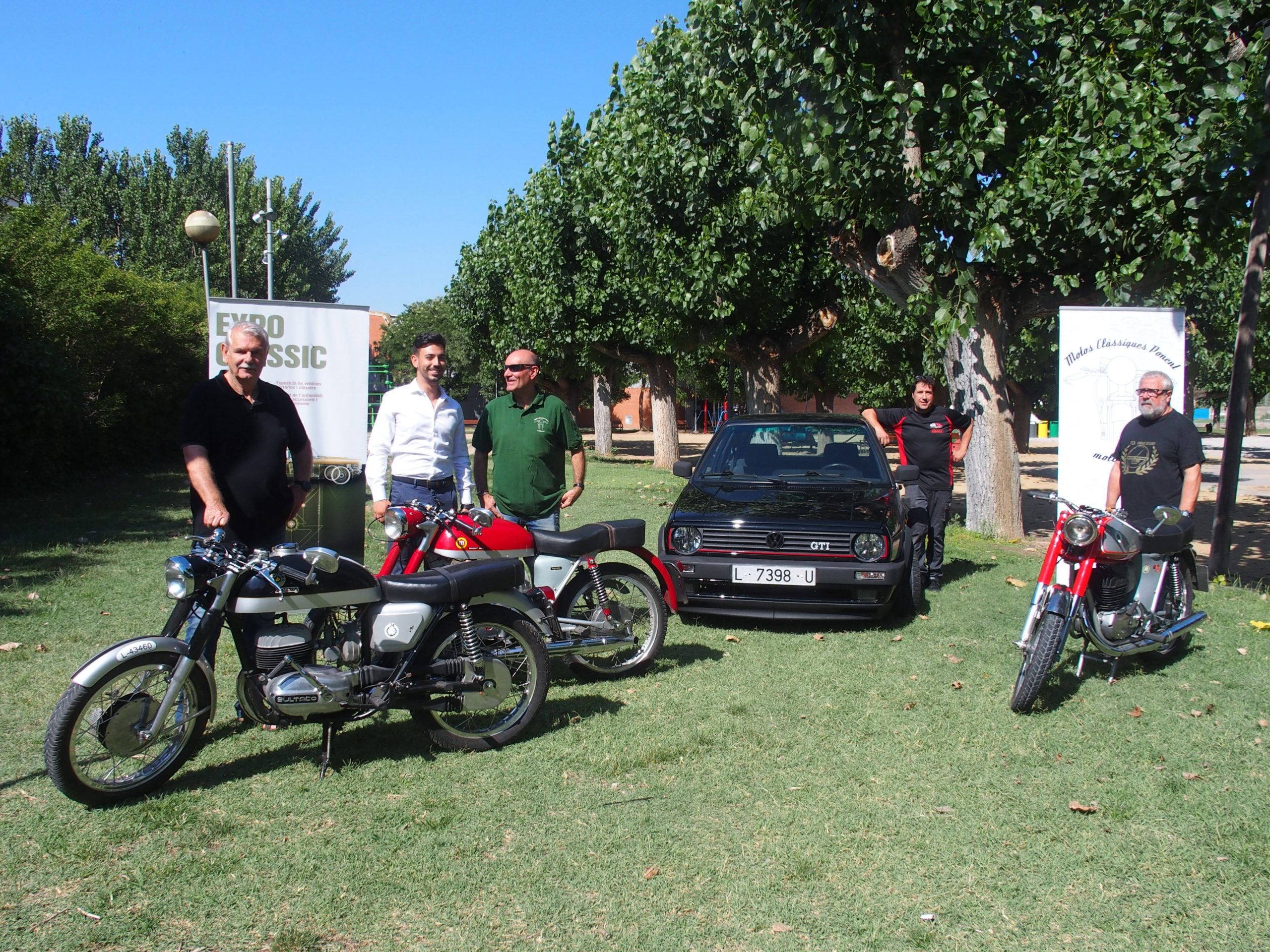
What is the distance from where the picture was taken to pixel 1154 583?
6.26 meters

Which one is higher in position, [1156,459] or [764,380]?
[764,380]

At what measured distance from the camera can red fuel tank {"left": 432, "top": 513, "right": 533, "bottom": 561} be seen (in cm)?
573

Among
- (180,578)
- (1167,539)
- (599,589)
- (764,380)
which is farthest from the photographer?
(764,380)

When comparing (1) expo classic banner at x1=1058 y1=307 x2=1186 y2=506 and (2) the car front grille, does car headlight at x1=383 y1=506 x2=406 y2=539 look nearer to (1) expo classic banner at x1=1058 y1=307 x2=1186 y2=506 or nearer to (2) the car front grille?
(2) the car front grille

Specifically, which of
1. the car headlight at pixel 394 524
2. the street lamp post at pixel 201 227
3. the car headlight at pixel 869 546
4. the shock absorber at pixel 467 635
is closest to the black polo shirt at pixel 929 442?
the car headlight at pixel 869 546

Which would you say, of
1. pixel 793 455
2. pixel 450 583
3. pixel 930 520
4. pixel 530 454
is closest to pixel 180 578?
pixel 450 583

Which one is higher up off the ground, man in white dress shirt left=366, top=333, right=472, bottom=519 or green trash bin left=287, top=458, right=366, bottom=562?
man in white dress shirt left=366, top=333, right=472, bottom=519

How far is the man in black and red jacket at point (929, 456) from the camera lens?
346 inches

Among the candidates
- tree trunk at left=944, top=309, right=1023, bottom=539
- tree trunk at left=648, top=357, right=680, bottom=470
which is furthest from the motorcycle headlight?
tree trunk at left=648, top=357, right=680, bottom=470

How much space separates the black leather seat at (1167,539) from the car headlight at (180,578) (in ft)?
16.7

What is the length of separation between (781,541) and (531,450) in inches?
74.8

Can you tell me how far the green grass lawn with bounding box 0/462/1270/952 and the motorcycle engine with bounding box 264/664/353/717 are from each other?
340 mm

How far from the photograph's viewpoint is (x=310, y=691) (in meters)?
4.36

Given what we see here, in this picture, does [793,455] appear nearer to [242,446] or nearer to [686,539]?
[686,539]
